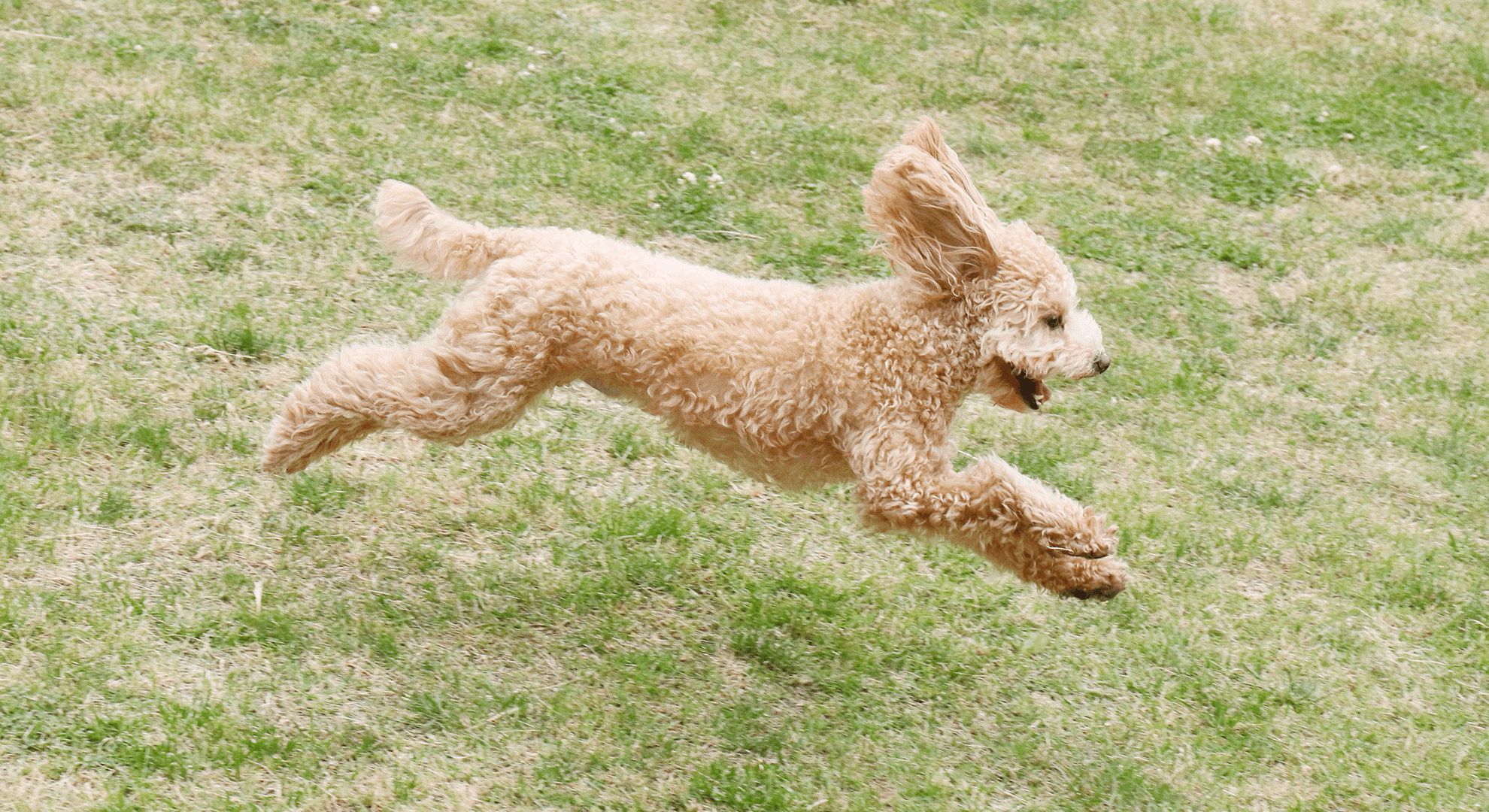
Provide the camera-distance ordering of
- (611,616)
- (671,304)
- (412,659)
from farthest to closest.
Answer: (611,616) → (412,659) → (671,304)

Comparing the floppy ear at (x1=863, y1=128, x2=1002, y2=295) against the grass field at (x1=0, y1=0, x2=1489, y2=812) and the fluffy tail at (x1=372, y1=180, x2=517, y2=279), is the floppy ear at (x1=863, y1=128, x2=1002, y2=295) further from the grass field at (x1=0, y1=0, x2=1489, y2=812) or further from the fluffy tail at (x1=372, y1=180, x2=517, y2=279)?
the grass field at (x1=0, y1=0, x2=1489, y2=812)

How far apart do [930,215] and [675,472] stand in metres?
1.57

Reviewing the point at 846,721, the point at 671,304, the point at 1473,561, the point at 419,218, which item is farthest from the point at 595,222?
the point at 1473,561

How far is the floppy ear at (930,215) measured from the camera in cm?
331

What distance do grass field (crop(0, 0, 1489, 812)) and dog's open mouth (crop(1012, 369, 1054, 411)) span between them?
0.89m

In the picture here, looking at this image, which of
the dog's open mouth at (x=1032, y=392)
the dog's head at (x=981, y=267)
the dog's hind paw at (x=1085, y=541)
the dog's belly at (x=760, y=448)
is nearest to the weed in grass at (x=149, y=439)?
the dog's belly at (x=760, y=448)

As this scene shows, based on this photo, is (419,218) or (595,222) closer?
(419,218)

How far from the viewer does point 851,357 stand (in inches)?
132

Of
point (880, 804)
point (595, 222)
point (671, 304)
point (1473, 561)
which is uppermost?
point (671, 304)

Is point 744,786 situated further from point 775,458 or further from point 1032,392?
point 1032,392

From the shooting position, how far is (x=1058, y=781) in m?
3.59

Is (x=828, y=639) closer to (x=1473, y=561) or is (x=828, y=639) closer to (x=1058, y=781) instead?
(x=1058, y=781)

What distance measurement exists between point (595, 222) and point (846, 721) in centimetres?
285

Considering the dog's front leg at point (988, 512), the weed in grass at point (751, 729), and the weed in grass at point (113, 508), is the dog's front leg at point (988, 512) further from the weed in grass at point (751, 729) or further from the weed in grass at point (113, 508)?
the weed in grass at point (113, 508)
